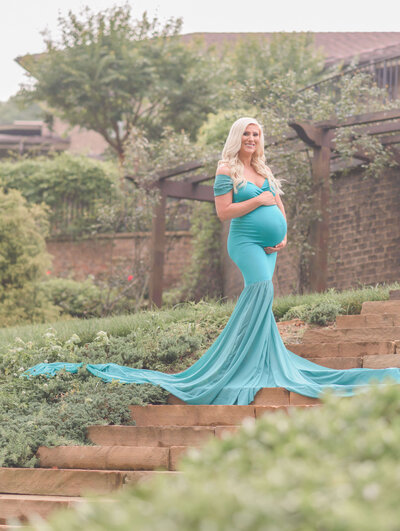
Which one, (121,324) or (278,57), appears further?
(278,57)

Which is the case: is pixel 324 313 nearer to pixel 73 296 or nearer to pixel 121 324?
pixel 121 324

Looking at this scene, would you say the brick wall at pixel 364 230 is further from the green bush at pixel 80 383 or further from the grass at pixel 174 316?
the green bush at pixel 80 383

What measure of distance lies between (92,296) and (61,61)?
10.9 metres

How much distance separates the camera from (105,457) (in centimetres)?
547

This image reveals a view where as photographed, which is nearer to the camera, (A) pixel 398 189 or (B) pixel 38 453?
(B) pixel 38 453

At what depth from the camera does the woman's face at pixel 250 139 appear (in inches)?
265

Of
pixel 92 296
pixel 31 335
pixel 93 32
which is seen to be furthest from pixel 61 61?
pixel 31 335

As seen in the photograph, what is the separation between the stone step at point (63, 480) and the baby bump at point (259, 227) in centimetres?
237

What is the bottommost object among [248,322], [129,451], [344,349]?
[129,451]

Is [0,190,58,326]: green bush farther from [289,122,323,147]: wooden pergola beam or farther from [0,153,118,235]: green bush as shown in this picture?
[289,122,323,147]: wooden pergola beam

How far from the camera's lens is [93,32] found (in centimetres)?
2627

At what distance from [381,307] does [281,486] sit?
23.0 feet

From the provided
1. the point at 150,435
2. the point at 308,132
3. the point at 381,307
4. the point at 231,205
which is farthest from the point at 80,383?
the point at 308,132

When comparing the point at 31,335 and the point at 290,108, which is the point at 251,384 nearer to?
the point at 31,335
